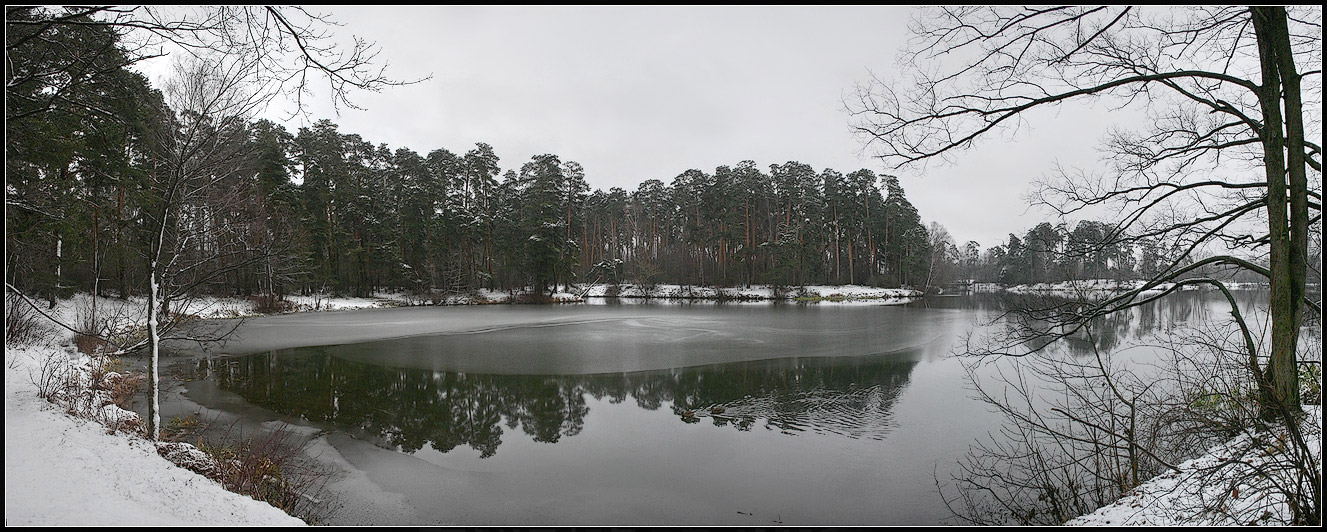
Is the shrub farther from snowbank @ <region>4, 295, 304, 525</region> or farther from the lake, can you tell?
snowbank @ <region>4, 295, 304, 525</region>

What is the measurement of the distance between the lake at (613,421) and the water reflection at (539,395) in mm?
53

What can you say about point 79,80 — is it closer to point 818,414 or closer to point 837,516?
point 837,516

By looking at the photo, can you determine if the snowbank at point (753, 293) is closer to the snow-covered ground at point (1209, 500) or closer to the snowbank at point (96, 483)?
the snow-covered ground at point (1209, 500)

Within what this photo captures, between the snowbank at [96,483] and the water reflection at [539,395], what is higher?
the snowbank at [96,483]

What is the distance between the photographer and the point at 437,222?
3788 centimetres

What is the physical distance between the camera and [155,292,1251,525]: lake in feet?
18.2

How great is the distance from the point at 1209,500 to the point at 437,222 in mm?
39712

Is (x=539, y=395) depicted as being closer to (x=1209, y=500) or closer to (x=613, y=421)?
(x=613, y=421)

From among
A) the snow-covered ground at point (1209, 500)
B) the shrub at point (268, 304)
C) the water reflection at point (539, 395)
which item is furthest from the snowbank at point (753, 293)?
the snow-covered ground at point (1209, 500)

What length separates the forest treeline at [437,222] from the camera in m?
6.46

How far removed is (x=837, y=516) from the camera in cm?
521

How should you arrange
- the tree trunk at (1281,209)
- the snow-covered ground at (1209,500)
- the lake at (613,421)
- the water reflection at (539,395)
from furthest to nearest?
the water reflection at (539,395) < the lake at (613,421) < the tree trunk at (1281,209) < the snow-covered ground at (1209,500)

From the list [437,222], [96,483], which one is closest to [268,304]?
[437,222]

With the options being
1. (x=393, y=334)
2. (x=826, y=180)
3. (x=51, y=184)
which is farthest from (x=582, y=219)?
(x=51, y=184)
